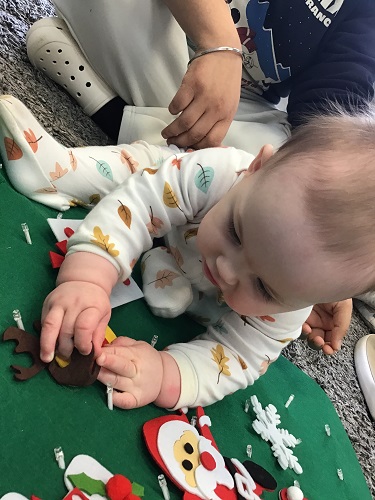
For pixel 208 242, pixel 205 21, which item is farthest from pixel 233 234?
pixel 205 21

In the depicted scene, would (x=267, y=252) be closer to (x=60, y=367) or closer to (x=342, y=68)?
(x=60, y=367)

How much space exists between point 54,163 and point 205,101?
25 cm

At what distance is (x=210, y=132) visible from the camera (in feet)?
2.57

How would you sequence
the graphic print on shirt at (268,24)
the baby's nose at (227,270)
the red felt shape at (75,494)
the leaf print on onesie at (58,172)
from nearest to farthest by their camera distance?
1. the red felt shape at (75,494)
2. the baby's nose at (227,270)
3. the leaf print on onesie at (58,172)
4. the graphic print on shirt at (268,24)

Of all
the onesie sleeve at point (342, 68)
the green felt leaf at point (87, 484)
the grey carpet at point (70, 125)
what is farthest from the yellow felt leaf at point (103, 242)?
the onesie sleeve at point (342, 68)

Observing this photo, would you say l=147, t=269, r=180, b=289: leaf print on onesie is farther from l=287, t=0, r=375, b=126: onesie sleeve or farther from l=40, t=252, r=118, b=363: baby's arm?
l=287, t=0, r=375, b=126: onesie sleeve

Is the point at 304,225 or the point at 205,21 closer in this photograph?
the point at 304,225

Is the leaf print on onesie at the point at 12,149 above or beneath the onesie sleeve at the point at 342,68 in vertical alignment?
above

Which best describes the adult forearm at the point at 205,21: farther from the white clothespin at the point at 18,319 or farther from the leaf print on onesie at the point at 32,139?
the white clothespin at the point at 18,319

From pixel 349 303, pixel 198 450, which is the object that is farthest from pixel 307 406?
pixel 198 450

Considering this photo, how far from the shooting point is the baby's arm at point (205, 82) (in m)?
0.75

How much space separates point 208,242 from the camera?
54 centimetres

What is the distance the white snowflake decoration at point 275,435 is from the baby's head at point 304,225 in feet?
0.57

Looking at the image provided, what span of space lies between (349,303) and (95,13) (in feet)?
1.99
